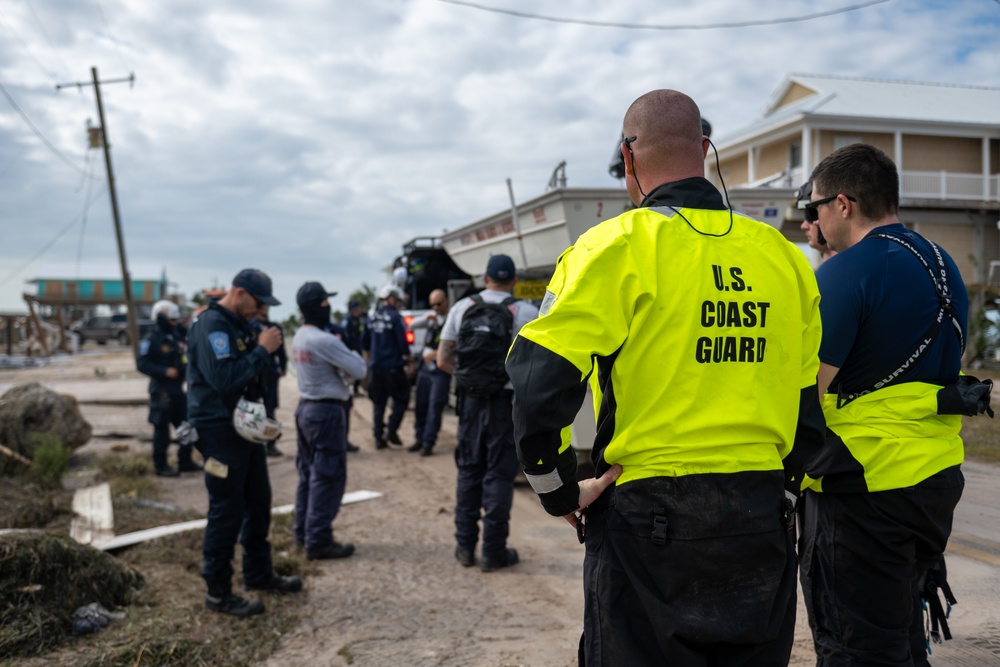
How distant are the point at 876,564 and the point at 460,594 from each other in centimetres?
278

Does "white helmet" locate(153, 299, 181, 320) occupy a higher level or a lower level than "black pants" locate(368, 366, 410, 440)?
higher

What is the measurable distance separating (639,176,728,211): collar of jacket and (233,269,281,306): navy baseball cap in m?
3.03

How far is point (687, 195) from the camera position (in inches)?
76.2

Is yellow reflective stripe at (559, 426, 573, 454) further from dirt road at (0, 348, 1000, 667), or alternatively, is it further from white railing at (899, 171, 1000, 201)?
white railing at (899, 171, 1000, 201)

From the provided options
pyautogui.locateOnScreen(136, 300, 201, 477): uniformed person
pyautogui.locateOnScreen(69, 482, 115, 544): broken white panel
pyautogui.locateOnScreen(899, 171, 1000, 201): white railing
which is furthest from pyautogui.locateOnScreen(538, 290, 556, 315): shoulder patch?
pyautogui.locateOnScreen(899, 171, 1000, 201): white railing

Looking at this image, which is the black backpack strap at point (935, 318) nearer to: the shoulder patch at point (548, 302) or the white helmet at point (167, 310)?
the shoulder patch at point (548, 302)

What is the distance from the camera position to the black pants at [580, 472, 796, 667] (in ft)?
5.78

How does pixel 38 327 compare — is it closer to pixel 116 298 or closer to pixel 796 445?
pixel 116 298

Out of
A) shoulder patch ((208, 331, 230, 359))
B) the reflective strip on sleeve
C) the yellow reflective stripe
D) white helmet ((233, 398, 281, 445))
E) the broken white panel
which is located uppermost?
shoulder patch ((208, 331, 230, 359))

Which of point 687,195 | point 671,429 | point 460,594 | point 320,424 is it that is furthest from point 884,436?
point 320,424

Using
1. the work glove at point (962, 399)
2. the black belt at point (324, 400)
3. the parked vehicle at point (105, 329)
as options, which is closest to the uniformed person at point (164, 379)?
the black belt at point (324, 400)

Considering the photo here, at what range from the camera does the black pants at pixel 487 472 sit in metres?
4.92

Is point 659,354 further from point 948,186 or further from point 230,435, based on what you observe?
point 948,186

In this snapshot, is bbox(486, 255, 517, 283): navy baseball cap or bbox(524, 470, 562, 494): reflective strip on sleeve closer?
bbox(524, 470, 562, 494): reflective strip on sleeve
